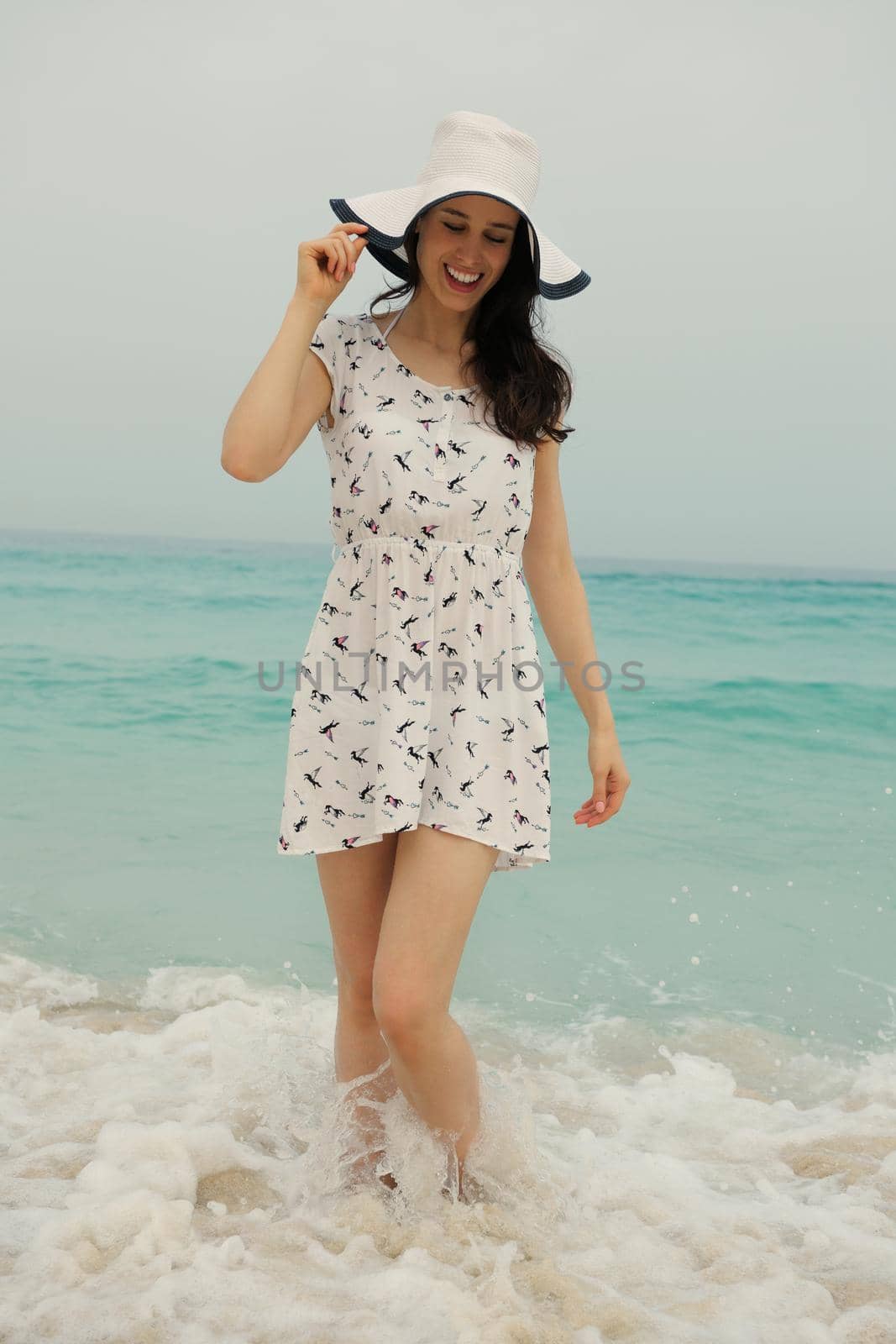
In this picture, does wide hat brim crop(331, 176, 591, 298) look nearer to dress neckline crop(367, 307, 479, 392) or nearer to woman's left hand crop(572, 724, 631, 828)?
dress neckline crop(367, 307, 479, 392)

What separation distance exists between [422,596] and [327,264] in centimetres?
64

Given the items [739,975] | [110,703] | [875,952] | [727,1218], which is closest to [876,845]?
[875,952]

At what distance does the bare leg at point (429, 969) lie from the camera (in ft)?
7.05

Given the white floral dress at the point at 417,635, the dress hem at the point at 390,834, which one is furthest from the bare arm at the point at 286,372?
the dress hem at the point at 390,834

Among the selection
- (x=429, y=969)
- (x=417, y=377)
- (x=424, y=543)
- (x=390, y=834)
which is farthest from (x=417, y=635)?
(x=429, y=969)

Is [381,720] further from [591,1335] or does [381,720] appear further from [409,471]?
[591,1335]

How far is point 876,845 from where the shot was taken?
21.5 ft

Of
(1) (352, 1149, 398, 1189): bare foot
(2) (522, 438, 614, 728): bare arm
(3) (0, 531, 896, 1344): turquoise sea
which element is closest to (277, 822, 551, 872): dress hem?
(2) (522, 438, 614, 728): bare arm

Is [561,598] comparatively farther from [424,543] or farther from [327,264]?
[327,264]

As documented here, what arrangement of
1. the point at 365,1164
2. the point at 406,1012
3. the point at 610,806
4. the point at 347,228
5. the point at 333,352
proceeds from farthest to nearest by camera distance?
the point at 610,806
the point at 365,1164
the point at 333,352
the point at 347,228
the point at 406,1012

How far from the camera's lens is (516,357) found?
242cm

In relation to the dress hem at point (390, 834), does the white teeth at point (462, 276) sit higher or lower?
higher

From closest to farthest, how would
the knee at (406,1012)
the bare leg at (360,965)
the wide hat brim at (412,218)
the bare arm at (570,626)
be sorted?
the knee at (406,1012)
the wide hat brim at (412,218)
the bare leg at (360,965)
the bare arm at (570,626)

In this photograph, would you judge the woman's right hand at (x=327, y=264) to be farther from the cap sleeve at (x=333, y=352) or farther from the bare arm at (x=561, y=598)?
the bare arm at (x=561, y=598)
